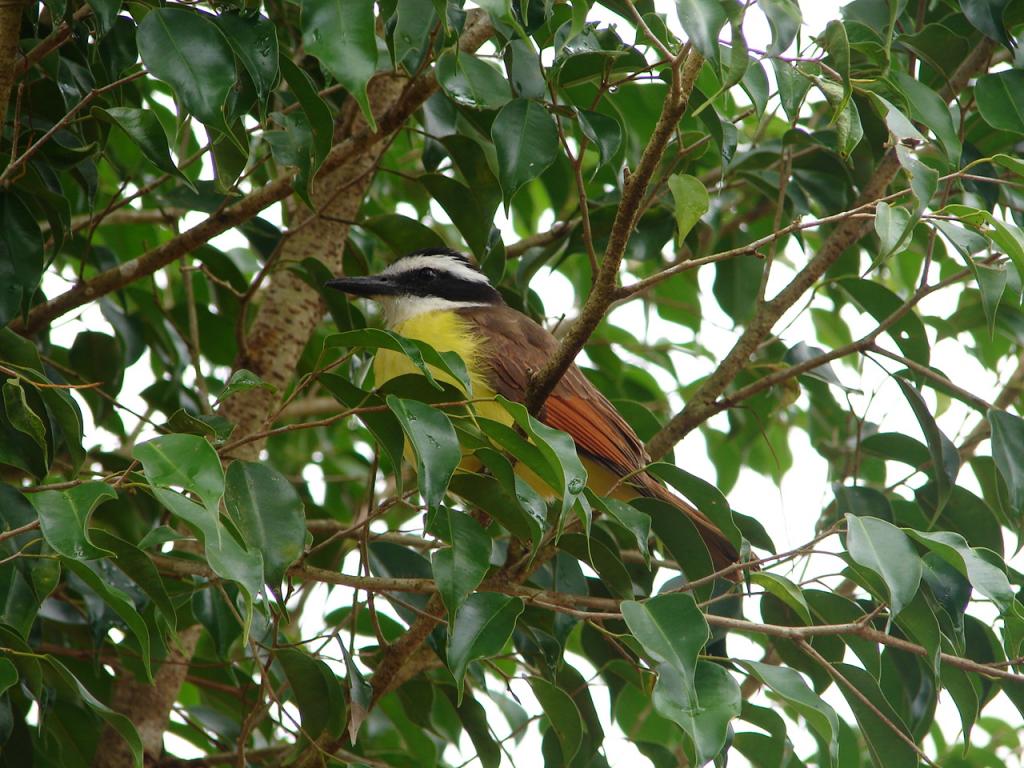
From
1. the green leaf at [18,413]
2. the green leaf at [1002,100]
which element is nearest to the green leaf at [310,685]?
the green leaf at [18,413]

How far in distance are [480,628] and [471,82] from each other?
1027mm

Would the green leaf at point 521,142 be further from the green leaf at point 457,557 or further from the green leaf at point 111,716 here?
the green leaf at point 111,716

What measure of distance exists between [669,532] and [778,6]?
3.66ft

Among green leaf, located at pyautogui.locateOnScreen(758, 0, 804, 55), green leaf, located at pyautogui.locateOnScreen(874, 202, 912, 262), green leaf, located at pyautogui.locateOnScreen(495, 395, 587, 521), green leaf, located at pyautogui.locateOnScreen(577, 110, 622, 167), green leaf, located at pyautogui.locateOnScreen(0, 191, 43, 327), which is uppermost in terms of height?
green leaf, located at pyautogui.locateOnScreen(577, 110, 622, 167)

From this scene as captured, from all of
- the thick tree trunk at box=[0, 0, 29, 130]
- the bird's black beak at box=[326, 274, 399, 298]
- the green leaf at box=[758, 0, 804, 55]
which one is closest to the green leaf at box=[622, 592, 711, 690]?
the green leaf at box=[758, 0, 804, 55]

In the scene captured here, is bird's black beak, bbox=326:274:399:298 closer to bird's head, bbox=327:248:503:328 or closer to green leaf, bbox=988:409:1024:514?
bird's head, bbox=327:248:503:328

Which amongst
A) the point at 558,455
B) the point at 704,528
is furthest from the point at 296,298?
the point at 558,455

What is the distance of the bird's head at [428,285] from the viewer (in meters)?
3.62

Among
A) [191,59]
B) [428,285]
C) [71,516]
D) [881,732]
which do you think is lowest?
[881,732]

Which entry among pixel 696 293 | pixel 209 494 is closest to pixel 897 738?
pixel 209 494

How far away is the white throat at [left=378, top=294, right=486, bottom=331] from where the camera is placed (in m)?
3.75

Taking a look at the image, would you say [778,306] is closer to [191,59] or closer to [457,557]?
[457,557]

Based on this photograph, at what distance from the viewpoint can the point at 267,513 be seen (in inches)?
A: 73.7

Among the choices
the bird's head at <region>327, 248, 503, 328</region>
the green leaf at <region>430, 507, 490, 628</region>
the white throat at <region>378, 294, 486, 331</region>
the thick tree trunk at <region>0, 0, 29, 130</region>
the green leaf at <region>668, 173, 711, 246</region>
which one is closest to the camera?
the green leaf at <region>430, 507, 490, 628</region>
